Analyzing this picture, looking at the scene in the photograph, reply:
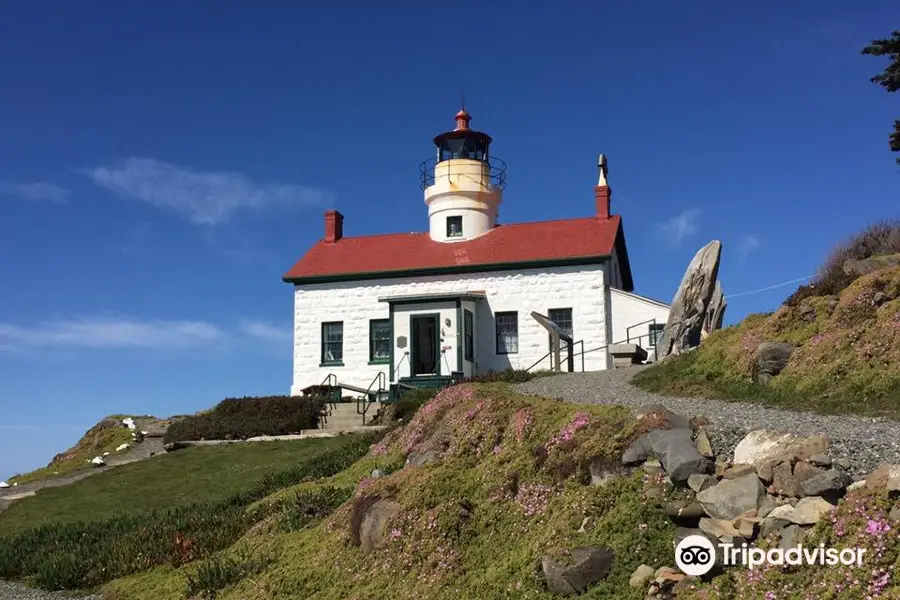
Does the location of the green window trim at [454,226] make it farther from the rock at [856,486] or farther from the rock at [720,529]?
the rock at [856,486]

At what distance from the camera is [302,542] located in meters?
9.27

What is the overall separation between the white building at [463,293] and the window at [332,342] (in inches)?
1.6

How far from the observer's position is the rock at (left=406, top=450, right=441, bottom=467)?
9930 mm

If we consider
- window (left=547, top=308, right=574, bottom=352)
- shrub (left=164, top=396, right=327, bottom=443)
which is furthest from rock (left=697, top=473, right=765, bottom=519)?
window (left=547, top=308, right=574, bottom=352)

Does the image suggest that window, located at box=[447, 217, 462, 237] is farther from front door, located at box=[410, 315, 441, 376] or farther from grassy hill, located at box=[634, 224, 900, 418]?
grassy hill, located at box=[634, 224, 900, 418]

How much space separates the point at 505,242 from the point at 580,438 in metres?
22.2

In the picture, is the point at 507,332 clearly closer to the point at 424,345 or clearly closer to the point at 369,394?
the point at 424,345

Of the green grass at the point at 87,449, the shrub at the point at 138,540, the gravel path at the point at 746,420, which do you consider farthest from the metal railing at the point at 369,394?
the shrub at the point at 138,540

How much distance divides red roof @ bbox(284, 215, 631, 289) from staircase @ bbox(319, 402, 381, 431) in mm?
6284

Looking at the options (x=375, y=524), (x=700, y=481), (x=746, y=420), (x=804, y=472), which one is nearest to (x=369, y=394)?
(x=746, y=420)

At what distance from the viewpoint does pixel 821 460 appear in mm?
6188

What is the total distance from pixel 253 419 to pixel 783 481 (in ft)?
61.5

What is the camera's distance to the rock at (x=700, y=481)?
6.57m

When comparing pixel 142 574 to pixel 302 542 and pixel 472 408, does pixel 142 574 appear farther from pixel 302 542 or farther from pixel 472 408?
pixel 472 408
